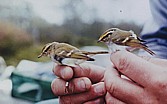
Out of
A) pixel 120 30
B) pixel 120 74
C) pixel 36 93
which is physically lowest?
pixel 36 93

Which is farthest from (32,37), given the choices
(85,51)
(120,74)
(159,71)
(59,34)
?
(159,71)

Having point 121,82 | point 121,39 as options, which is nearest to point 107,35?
point 121,39

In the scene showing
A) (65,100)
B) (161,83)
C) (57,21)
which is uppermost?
(57,21)

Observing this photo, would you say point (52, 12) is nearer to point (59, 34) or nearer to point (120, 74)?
point (59, 34)

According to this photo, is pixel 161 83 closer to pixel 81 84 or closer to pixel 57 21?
pixel 81 84

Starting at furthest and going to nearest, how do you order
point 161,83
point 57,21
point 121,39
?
1. point 57,21
2. point 121,39
3. point 161,83

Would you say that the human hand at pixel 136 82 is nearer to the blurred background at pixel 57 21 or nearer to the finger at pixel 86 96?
the finger at pixel 86 96
